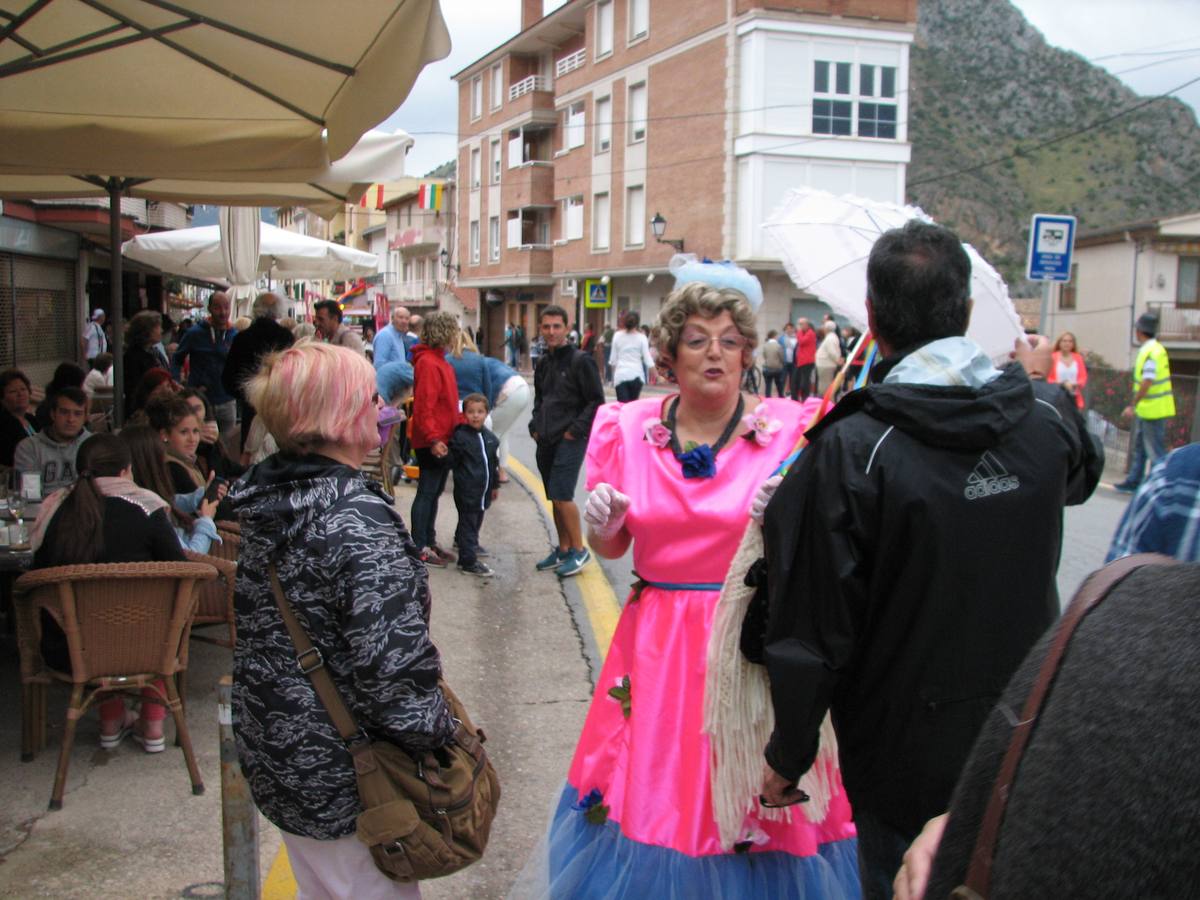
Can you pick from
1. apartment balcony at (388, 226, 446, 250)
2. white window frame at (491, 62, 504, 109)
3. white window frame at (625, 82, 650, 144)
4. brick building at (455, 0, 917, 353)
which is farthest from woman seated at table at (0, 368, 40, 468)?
apartment balcony at (388, 226, 446, 250)

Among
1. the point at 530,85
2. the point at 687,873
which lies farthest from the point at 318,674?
the point at 530,85

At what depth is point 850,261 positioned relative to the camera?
3262 mm

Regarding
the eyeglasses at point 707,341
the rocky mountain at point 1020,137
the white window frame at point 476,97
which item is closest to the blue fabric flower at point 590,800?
the eyeglasses at point 707,341

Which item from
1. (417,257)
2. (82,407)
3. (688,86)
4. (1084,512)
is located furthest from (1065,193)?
(82,407)

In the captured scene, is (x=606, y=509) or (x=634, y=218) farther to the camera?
(x=634, y=218)

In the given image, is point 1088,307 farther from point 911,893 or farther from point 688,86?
point 911,893

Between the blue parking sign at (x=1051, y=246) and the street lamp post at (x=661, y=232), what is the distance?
811 inches

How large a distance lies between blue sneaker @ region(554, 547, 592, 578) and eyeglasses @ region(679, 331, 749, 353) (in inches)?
172

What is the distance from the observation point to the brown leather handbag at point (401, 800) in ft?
7.17

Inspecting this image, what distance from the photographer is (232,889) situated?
2750mm

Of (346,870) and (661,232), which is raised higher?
(661,232)

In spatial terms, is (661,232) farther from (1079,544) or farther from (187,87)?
(187,87)

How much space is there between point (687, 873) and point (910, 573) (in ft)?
3.60

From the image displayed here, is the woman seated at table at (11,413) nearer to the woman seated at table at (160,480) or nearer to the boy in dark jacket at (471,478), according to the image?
the woman seated at table at (160,480)
